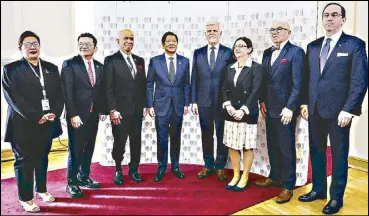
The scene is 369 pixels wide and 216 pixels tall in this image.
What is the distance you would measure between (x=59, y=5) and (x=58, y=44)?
0.56 m

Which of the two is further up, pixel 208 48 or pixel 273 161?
pixel 208 48

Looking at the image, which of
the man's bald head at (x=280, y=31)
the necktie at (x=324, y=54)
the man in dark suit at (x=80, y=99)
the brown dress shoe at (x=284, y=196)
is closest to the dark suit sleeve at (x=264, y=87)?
the man's bald head at (x=280, y=31)

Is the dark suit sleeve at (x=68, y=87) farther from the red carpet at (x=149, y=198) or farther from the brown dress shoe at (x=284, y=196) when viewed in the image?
the brown dress shoe at (x=284, y=196)

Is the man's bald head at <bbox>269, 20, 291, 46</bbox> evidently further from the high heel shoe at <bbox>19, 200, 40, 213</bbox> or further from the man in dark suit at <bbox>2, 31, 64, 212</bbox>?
the high heel shoe at <bbox>19, 200, 40, 213</bbox>

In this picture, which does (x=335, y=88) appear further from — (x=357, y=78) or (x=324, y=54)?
(x=324, y=54)

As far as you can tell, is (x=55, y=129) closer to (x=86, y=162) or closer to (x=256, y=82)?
(x=86, y=162)

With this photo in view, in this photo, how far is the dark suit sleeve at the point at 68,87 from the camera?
3.25 metres

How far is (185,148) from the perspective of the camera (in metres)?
4.59

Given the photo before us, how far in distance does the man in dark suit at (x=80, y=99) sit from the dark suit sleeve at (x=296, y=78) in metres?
1.83

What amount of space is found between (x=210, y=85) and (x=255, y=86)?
1.98ft

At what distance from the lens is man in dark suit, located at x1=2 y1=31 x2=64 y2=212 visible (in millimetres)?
2859

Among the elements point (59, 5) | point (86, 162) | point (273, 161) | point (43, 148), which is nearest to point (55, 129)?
point (43, 148)

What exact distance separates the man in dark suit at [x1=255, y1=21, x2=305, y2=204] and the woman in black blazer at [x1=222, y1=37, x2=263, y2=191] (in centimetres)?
13

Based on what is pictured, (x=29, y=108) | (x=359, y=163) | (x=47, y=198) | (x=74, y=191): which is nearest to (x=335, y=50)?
(x=359, y=163)
